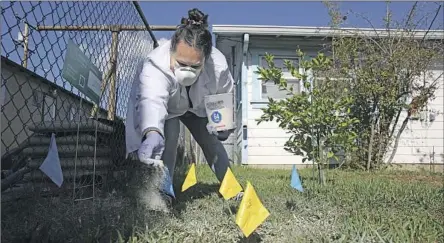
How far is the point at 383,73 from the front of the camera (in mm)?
7609

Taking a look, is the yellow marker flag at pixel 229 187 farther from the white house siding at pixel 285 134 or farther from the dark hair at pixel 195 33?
the white house siding at pixel 285 134

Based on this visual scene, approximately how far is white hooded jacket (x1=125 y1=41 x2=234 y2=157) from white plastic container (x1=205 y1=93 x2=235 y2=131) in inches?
3.0

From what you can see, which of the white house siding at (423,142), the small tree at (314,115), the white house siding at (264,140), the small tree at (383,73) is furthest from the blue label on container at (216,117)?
the white house siding at (423,142)

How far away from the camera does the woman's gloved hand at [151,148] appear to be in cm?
202

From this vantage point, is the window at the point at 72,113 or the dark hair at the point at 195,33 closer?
the dark hair at the point at 195,33

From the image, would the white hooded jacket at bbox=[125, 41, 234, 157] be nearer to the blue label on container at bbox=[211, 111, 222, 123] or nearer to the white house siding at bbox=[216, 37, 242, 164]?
the blue label on container at bbox=[211, 111, 222, 123]

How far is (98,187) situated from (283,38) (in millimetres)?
7015

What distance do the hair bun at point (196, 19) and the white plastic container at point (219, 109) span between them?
526 millimetres

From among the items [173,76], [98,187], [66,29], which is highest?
[66,29]

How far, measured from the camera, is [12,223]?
6.50 feet

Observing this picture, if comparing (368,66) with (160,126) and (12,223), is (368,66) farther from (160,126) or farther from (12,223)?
(12,223)

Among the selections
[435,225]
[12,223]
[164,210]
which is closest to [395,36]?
[435,225]

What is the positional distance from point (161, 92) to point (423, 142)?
8.71m

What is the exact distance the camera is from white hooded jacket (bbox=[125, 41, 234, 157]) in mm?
2254
